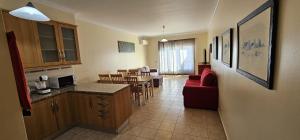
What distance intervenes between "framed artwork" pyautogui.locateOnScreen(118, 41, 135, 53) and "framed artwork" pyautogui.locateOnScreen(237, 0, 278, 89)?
5007mm

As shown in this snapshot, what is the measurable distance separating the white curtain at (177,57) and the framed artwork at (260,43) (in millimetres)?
6717

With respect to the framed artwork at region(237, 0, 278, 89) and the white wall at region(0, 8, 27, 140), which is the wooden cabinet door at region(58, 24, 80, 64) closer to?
the white wall at region(0, 8, 27, 140)

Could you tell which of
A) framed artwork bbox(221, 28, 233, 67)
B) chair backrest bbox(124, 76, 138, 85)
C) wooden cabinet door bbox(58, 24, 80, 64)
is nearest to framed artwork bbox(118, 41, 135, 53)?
chair backrest bbox(124, 76, 138, 85)

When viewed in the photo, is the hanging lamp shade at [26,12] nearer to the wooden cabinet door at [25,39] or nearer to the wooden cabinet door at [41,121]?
the wooden cabinet door at [25,39]

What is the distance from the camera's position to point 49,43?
2594 millimetres

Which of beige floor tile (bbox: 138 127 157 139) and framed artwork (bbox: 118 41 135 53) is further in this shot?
framed artwork (bbox: 118 41 135 53)

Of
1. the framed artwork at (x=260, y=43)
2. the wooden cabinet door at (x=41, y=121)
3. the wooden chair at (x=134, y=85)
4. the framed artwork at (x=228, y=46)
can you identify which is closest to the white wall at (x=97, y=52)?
the wooden chair at (x=134, y=85)

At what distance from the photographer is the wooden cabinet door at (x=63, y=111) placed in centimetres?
241

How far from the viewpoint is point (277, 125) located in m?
0.78

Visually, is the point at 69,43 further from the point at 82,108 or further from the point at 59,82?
the point at 82,108

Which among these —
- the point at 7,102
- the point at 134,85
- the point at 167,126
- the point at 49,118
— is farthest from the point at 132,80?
the point at 7,102

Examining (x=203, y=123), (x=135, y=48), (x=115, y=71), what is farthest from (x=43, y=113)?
(x=135, y=48)

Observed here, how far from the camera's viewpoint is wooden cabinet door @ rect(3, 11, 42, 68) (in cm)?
203

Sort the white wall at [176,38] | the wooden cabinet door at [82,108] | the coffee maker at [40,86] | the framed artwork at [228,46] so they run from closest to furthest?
the framed artwork at [228,46] → the coffee maker at [40,86] → the wooden cabinet door at [82,108] → the white wall at [176,38]
